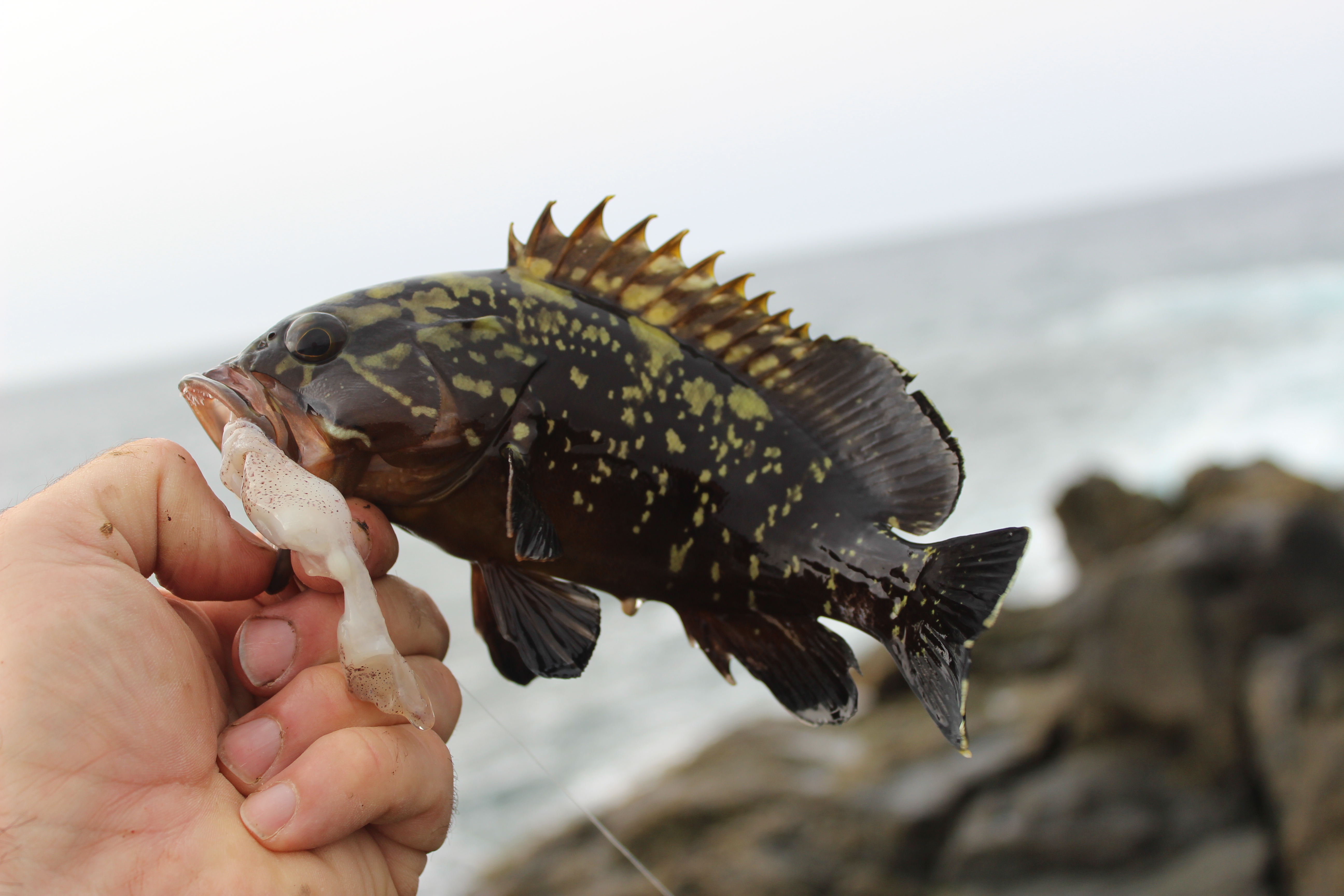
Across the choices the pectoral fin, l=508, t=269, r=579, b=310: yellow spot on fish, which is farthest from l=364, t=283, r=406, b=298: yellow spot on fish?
the pectoral fin

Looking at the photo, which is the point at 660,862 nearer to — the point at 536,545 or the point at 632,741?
the point at 632,741

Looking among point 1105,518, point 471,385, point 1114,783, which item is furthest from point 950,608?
point 1105,518

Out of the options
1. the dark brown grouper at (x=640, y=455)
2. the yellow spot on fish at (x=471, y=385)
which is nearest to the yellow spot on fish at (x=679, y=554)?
the dark brown grouper at (x=640, y=455)

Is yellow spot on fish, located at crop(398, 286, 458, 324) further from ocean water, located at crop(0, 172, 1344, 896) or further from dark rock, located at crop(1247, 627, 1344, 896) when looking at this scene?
dark rock, located at crop(1247, 627, 1344, 896)

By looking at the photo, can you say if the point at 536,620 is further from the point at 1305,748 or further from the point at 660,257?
the point at 1305,748

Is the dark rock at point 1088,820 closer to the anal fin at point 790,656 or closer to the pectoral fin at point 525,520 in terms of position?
the anal fin at point 790,656

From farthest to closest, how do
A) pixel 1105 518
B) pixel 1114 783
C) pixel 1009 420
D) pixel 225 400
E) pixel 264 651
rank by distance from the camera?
pixel 1009 420 → pixel 1105 518 → pixel 1114 783 → pixel 264 651 → pixel 225 400
